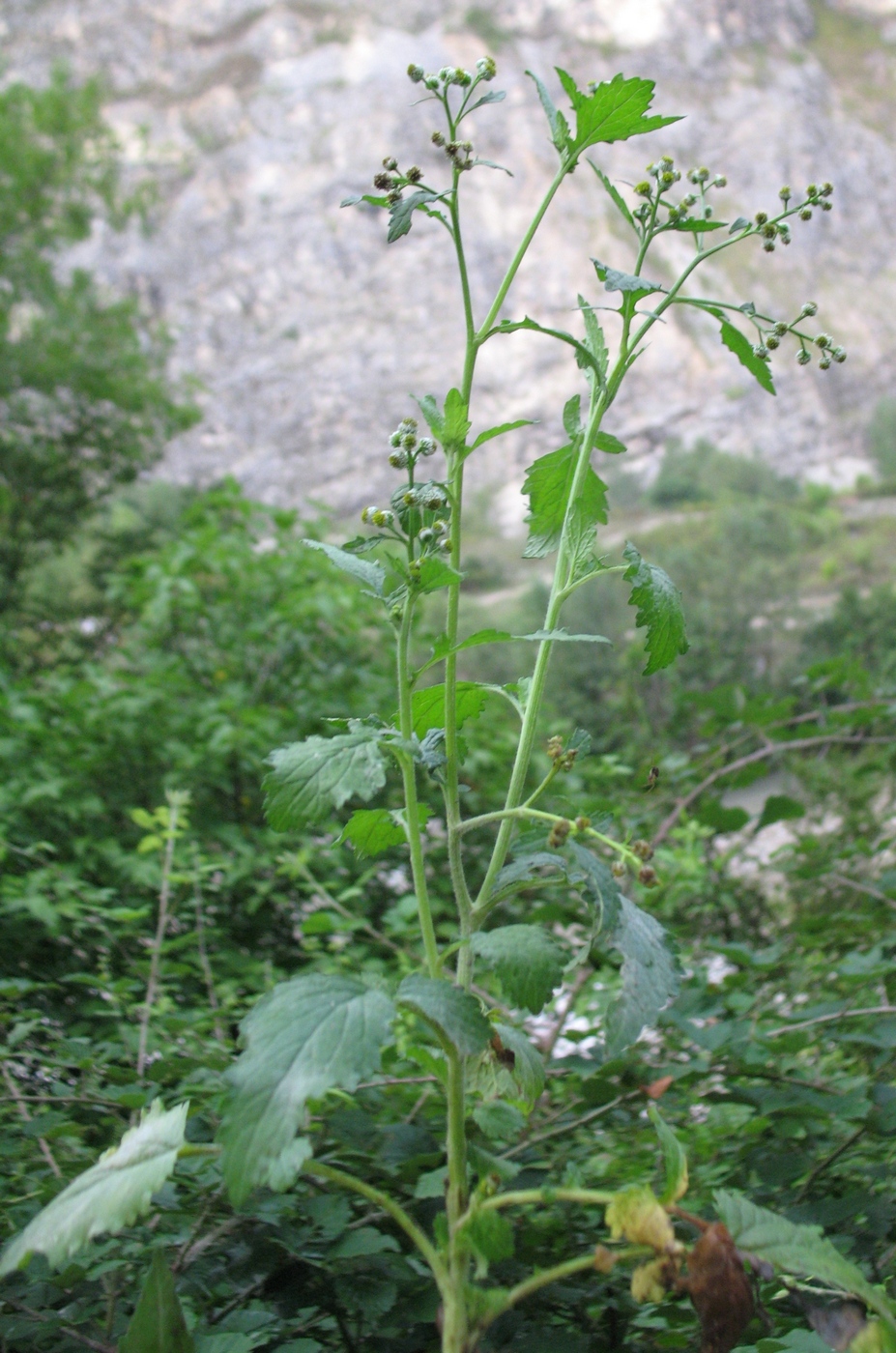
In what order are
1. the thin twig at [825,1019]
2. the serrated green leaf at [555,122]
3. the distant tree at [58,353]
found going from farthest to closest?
the distant tree at [58,353] → the thin twig at [825,1019] → the serrated green leaf at [555,122]

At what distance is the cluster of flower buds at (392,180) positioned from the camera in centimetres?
30

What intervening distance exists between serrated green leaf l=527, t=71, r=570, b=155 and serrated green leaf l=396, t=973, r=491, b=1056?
277 millimetres

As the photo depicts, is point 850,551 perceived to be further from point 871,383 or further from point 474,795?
point 871,383

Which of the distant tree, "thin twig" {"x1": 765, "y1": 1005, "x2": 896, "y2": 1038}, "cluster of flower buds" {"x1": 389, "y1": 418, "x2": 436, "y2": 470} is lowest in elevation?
"thin twig" {"x1": 765, "y1": 1005, "x2": 896, "y2": 1038}

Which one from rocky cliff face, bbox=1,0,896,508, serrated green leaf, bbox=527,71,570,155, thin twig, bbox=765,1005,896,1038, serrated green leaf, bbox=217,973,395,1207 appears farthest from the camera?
rocky cliff face, bbox=1,0,896,508

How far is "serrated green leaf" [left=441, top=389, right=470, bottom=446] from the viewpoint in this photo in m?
0.30

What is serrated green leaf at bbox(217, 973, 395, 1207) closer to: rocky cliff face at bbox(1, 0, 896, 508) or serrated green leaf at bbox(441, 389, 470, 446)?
serrated green leaf at bbox(441, 389, 470, 446)

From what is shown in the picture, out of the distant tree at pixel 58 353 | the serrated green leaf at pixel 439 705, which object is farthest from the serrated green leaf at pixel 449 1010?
the distant tree at pixel 58 353

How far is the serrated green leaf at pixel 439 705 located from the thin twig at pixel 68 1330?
226 mm

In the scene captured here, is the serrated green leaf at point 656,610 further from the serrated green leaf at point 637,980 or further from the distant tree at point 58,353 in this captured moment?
the distant tree at point 58,353

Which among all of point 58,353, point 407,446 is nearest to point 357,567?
point 407,446

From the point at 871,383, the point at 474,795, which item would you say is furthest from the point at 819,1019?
the point at 871,383

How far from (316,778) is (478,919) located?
0.25 ft

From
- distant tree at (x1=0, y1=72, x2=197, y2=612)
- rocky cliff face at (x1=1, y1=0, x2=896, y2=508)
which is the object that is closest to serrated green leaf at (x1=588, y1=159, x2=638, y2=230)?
distant tree at (x1=0, y1=72, x2=197, y2=612)
